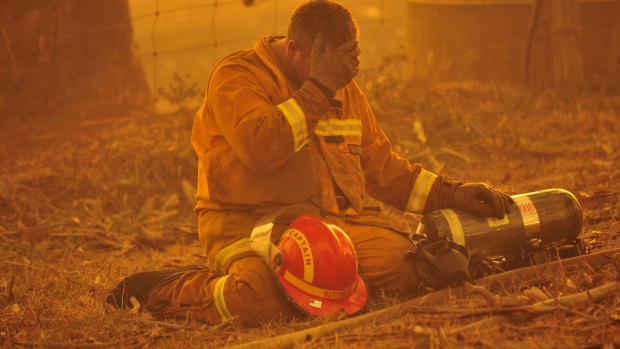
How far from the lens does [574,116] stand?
7.71 meters

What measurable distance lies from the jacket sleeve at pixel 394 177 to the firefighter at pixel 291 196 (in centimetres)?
1

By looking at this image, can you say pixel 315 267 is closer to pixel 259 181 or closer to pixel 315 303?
pixel 315 303

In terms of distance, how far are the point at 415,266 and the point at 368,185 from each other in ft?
2.61

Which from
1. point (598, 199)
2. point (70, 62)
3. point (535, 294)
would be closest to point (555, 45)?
point (598, 199)

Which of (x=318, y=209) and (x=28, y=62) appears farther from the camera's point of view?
(x=28, y=62)

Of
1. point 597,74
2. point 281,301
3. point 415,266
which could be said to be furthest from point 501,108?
point 281,301

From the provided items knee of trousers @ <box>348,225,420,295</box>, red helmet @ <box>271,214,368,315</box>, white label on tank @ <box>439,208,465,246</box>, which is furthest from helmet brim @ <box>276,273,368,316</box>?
white label on tank @ <box>439,208,465,246</box>

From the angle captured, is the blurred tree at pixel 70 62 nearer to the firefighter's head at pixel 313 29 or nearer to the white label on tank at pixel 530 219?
the firefighter's head at pixel 313 29

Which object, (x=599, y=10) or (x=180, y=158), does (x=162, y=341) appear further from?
(x=599, y=10)

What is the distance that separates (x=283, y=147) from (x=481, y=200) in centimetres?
123

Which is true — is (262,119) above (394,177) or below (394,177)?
above

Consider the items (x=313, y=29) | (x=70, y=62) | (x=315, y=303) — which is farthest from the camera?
(x=70, y=62)

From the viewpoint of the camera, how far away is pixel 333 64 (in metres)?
3.37

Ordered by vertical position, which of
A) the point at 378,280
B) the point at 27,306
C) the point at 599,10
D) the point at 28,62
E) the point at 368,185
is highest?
the point at 599,10
